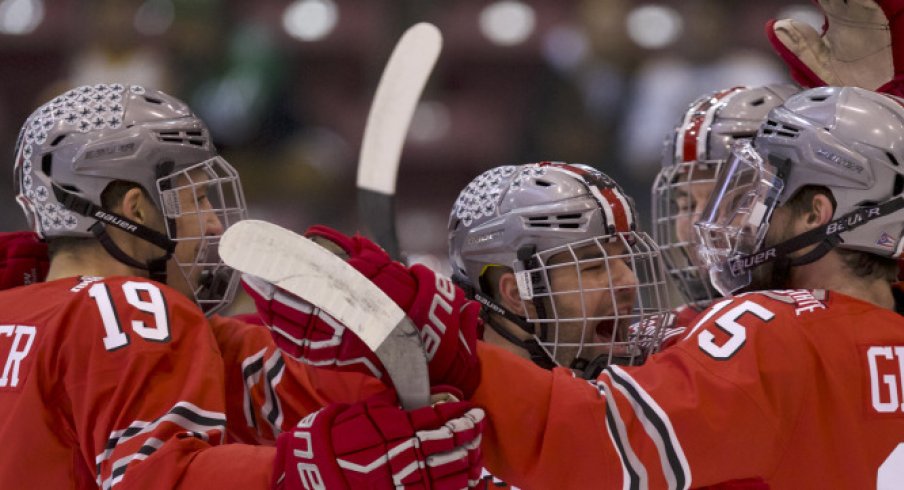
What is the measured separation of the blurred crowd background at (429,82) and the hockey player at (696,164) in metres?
2.22

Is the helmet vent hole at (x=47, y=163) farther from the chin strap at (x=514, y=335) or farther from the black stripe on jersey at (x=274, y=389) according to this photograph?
the chin strap at (x=514, y=335)

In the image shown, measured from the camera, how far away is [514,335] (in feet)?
7.80

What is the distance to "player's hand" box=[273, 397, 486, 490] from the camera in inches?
60.9

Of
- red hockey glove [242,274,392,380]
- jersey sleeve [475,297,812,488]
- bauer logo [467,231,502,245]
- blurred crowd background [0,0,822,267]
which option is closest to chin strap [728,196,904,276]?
jersey sleeve [475,297,812,488]

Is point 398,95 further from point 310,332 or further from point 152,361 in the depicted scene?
point 310,332

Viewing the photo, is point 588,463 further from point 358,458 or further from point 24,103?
point 24,103

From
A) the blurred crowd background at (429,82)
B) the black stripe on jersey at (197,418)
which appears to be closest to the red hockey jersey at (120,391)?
the black stripe on jersey at (197,418)

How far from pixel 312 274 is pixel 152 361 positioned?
508mm

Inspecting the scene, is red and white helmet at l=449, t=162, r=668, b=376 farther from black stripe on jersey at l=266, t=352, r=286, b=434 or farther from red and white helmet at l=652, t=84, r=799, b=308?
red and white helmet at l=652, t=84, r=799, b=308

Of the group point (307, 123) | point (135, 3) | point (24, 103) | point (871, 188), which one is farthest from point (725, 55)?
point (871, 188)

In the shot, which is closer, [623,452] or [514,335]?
[623,452]

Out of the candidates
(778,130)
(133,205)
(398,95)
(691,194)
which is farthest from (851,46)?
(133,205)

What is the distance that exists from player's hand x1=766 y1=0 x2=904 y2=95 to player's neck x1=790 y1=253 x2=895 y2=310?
865mm

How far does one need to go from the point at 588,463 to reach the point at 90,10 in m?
4.35
